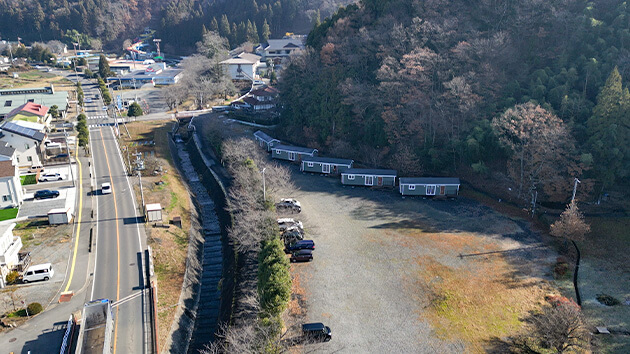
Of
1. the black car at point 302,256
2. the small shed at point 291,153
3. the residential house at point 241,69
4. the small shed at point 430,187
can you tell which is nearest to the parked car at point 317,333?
the black car at point 302,256

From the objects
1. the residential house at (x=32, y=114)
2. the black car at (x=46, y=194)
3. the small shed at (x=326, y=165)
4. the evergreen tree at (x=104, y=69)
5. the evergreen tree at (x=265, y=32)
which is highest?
the evergreen tree at (x=265, y=32)

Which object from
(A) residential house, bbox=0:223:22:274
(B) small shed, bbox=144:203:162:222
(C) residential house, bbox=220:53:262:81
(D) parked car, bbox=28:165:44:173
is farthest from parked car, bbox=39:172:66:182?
(C) residential house, bbox=220:53:262:81

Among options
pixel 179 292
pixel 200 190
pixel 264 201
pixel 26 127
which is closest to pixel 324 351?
pixel 179 292

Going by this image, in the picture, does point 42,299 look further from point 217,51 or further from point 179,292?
point 217,51

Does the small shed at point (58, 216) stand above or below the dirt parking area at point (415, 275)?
above

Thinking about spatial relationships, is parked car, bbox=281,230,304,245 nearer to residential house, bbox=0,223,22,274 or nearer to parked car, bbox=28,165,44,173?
residential house, bbox=0,223,22,274

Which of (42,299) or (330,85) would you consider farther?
(330,85)

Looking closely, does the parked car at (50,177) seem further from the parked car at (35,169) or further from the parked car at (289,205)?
the parked car at (289,205)
